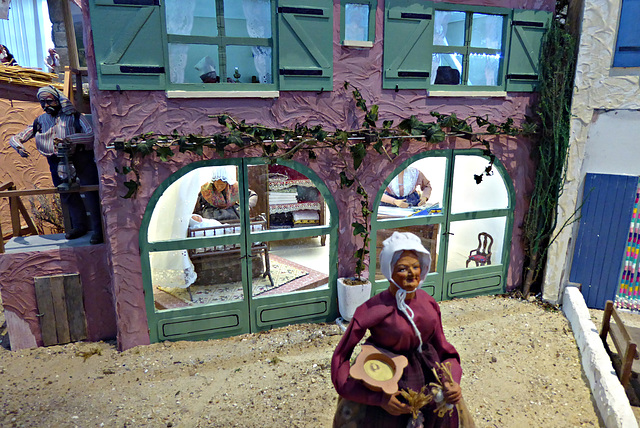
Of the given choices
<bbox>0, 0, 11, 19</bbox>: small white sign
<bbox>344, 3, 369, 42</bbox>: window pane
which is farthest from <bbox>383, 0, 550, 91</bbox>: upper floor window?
<bbox>0, 0, 11, 19</bbox>: small white sign

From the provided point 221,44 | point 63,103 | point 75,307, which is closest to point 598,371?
point 221,44

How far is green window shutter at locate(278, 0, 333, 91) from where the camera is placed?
555cm

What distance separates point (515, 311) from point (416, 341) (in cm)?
502

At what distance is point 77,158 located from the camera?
5.93 meters

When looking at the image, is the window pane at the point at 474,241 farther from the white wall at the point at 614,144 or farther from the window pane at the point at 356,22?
the window pane at the point at 356,22

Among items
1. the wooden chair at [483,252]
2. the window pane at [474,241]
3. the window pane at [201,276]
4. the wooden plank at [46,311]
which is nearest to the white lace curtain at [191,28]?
the window pane at [201,276]

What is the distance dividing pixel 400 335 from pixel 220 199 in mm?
3895

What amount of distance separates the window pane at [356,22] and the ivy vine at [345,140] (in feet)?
2.19

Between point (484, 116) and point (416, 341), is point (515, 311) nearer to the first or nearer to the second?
point (484, 116)

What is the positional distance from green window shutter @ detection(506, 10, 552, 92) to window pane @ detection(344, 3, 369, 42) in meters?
2.39

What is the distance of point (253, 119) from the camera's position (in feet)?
18.7

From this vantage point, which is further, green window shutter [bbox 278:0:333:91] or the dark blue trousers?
the dark blue trousers

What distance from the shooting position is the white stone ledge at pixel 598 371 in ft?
14.6

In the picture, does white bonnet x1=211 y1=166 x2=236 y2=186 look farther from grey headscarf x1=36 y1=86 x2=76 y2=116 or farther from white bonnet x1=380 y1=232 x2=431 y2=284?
white bonnet x1=380 y1=232 x2=431 y2=284
